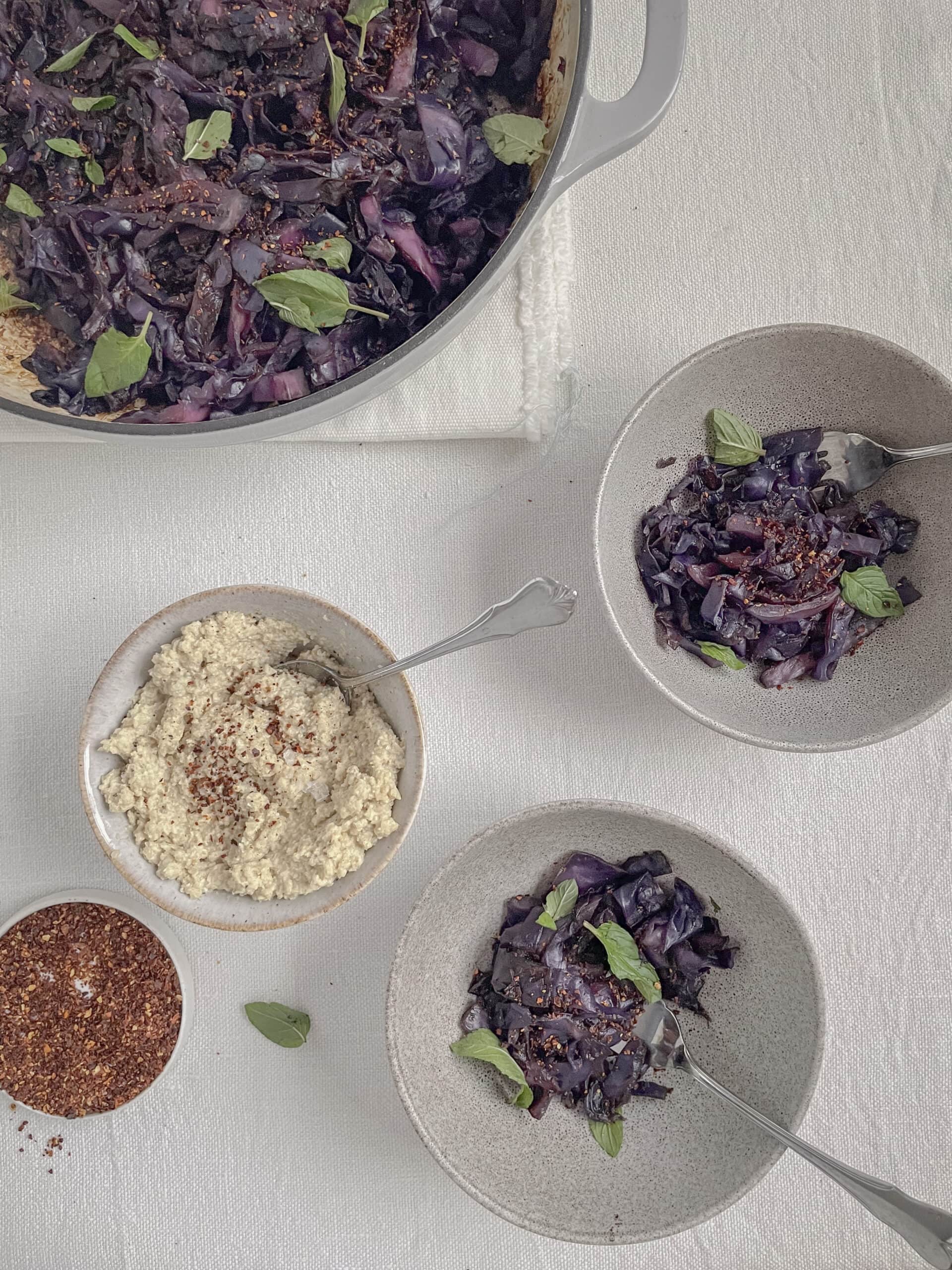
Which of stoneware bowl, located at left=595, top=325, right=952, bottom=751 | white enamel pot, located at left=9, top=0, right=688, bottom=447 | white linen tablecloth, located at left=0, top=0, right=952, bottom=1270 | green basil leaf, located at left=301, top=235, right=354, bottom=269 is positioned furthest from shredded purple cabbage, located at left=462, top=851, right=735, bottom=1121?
green basil leaf, located at left=301, top=235, right=354, bottom=269

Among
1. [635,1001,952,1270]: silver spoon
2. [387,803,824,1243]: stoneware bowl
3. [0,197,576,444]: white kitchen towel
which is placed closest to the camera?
[635,1001,952,1270]: silver spoon

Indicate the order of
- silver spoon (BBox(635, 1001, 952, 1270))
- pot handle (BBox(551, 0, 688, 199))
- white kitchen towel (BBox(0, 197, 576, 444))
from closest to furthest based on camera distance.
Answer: pot handle (BBox(551, 0, 688, 199)) < silver spoon (BBox(635, 1001, 952, 1270)) < white kitchen towel (BBox(0, 197, 576, 444))

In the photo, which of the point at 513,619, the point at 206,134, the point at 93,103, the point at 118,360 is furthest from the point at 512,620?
the point at 93,103

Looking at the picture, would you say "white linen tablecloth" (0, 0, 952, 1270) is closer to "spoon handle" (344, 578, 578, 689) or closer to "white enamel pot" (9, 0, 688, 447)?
"spoon handle" (344, 578, 578, 689)

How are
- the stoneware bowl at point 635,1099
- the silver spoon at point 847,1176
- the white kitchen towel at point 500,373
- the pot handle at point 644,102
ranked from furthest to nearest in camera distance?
the white kitchen towel at point 500,373
the stoneware bowl at point 635,1099
the silver spoon at point 847,1176
the pot handle at point 644,102

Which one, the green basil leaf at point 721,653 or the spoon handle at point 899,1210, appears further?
the green basil leaf at point 721,653

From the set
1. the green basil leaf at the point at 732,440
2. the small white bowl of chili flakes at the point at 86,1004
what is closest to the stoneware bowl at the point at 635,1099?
the small white bowl of chili flakes at the point at 86,1004

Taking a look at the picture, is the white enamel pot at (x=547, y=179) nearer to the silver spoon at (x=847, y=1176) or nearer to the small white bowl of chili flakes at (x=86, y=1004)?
the small white bowl of chili flakes at (x=86, y=1004)
